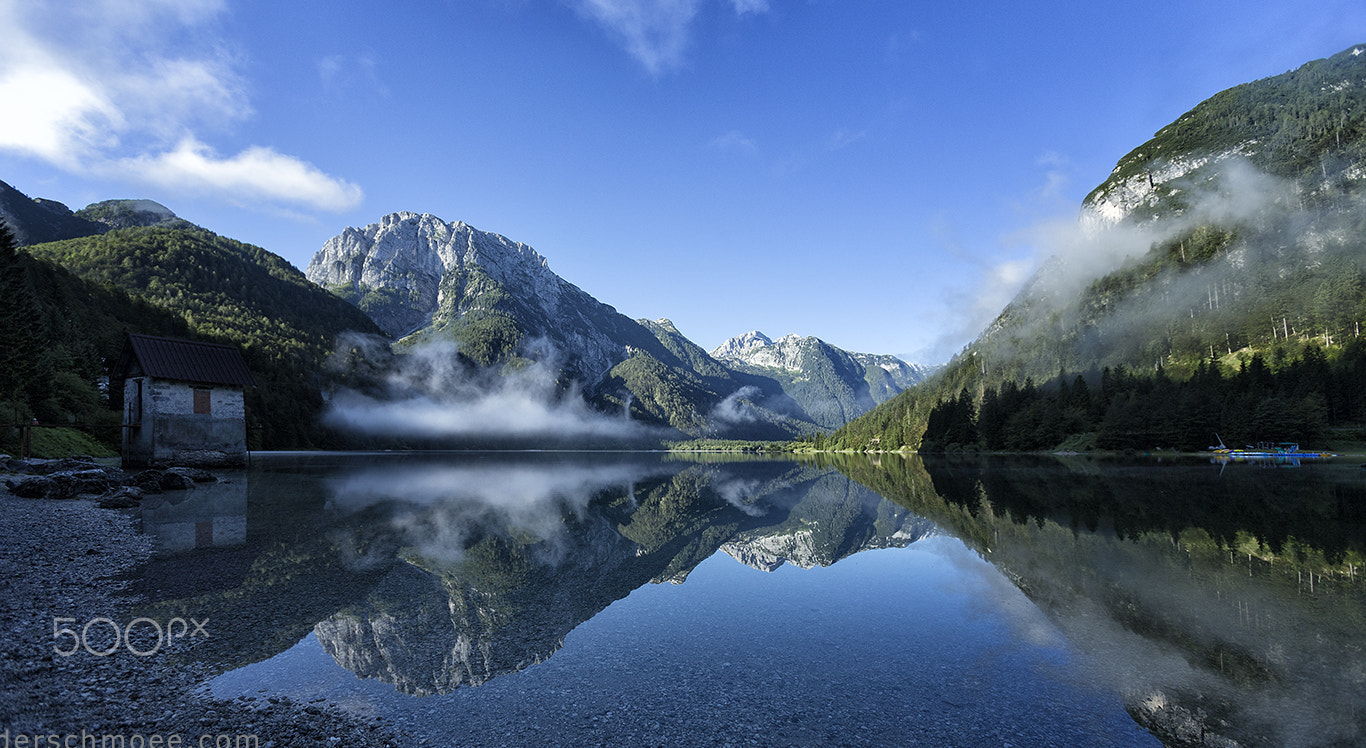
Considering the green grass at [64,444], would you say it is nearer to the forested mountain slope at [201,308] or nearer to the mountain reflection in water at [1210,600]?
the forested mountain slope at [201,308]

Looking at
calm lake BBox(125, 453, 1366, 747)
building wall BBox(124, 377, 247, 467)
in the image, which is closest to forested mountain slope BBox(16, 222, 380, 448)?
building wall BBox(124, 377, 247, 467)

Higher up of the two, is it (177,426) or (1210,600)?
(177,426)

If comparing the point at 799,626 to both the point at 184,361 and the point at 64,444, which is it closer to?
the point at 184,361

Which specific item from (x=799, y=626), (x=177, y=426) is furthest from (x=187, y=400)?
(x=799, y=626)

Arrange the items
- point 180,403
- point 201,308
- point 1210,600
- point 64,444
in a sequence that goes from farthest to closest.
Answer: point 201,308 → point 64,444 → point 180,403 → point 1210,600

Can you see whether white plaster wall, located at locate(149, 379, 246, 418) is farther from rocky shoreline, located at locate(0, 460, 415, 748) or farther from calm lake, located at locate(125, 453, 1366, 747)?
rocky shoreline, located at locate(0, 460, 415, 748)

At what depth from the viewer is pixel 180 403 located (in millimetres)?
50625

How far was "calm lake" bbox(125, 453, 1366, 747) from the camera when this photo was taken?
7.27m

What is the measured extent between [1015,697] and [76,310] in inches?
5538

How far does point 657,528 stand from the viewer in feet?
86.7

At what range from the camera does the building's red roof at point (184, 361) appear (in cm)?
4928

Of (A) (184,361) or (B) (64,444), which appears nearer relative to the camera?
(A) (184,361)

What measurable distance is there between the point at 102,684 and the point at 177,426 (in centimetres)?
5768

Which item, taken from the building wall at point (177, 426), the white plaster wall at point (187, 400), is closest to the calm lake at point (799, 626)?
the building wall at point (177, 426)
